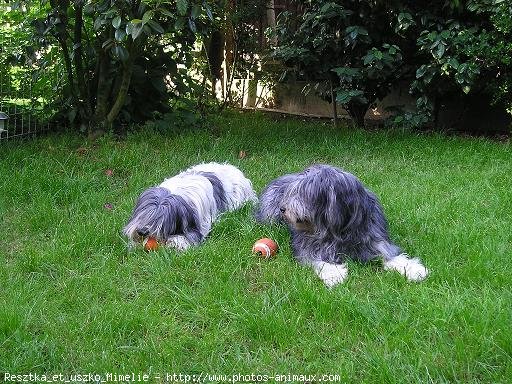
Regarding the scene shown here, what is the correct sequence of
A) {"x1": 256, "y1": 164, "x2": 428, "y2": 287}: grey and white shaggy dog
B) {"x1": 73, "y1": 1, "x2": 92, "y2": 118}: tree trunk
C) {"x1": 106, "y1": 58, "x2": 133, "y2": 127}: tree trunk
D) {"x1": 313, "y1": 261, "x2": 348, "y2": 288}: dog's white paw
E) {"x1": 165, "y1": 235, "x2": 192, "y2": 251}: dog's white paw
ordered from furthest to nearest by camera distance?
{"x1": 106, "y1": 58, "x2": 133, "y2": 127}: tree trunk < {"x1": 73, "y1": 1, "x2": 92, "y2": 118}: tree trunk < {"x1": 165, "y1": 235, "x2": 192, "y2": 251}: dog's white paw < {"x1": 256, "y1": 164, "x2": 428, "y2": 287}: grey and white shaggy dog < {"x1": 313, "y1": 261, "x2": 348, "y2": 288}: dog's white paw

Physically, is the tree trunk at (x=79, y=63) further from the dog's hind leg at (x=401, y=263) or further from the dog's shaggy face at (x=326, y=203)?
the dog's hind leg at (x=401, y=263)

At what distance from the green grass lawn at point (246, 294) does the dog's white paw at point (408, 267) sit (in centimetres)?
6

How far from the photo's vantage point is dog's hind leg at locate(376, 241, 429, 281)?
3.50 meters

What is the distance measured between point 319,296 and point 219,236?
4.28ft

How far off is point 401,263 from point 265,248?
86cm

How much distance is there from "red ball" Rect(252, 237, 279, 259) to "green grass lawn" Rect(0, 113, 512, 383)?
0.23 feet

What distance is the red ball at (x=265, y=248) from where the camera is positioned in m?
3.92

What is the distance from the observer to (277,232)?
431 centimetres

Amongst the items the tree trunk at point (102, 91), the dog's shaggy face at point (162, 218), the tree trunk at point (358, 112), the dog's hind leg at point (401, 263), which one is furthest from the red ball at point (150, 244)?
the tree trunk at point (358, 112)

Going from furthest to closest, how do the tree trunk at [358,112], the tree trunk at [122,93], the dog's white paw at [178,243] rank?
1. the tree trunk at [358,112]
2. the tree trunk at [122,93]
3. the dog's white paw at [178,243]

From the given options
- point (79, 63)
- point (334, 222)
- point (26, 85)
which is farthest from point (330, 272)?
point (26, 85)

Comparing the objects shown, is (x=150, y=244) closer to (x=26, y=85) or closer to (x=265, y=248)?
(x=265, y=248)

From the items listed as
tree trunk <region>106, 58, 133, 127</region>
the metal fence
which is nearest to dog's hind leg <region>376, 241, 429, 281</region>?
tree trunk <region>106, 58, 133, 127</region>

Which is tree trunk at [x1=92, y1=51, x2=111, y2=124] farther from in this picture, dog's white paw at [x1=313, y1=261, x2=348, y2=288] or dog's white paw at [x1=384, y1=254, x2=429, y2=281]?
dog's white paw at [x1=384, y1=254, x2=429, y2=281]
